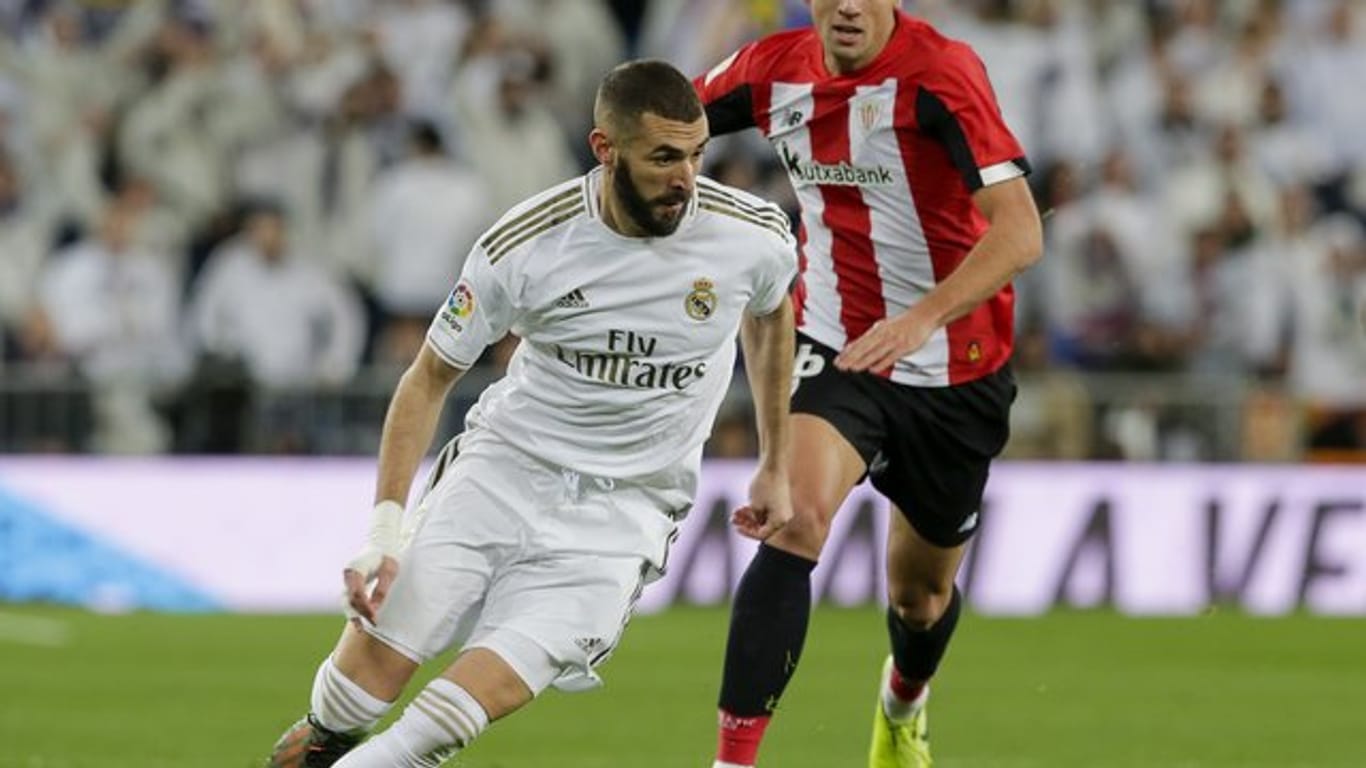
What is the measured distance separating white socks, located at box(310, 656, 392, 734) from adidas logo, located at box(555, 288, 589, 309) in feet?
3.57

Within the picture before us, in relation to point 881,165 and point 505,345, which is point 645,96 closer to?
point 881,165

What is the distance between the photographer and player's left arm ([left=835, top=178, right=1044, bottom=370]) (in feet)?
26.1

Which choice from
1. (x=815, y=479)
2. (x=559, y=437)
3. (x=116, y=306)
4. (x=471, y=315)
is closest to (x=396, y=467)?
(x=471, y=315)

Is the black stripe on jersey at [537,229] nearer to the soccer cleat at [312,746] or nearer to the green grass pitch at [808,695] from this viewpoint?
the soccer cleat at [312,746]

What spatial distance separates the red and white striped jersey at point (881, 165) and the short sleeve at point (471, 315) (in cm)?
170

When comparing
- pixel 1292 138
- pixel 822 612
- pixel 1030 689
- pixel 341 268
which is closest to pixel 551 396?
pixel 1030 689

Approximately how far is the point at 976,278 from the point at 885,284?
0.78m

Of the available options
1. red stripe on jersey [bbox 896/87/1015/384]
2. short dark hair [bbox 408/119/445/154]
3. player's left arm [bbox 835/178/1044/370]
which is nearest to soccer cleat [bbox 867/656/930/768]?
red stripe on jersey [bbox 896/87/1015/384]

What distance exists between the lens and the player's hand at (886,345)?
7.89m

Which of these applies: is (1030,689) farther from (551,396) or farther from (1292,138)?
(1292,138)

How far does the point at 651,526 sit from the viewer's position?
25.4 ft

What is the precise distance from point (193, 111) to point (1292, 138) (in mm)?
7316

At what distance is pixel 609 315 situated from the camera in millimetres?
7574

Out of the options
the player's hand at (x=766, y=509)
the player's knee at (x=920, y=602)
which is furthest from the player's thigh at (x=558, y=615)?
the player's knee at (x=920, y=602)
